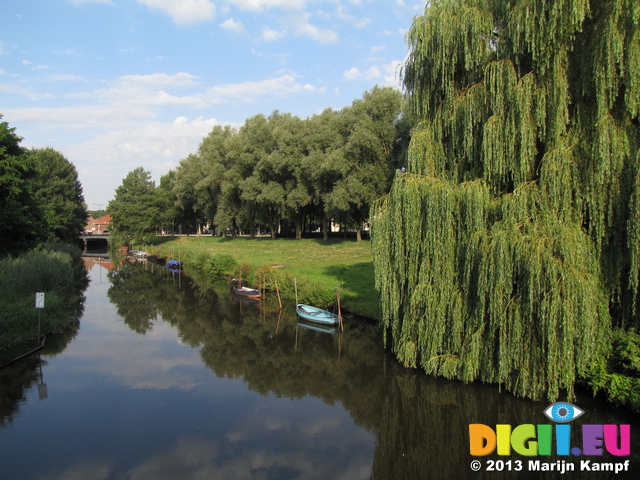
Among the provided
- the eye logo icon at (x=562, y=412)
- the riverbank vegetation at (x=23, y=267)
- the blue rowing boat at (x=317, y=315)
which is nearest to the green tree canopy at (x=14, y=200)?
the riverbank vegetation at (x=23, y=267)

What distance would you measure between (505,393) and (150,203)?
2819 inches

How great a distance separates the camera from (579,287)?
37.0 ft

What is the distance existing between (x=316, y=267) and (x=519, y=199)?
24139mm

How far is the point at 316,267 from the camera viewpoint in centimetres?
3578

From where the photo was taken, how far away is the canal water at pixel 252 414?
10586mm

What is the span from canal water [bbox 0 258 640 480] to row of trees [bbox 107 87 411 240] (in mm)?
23359

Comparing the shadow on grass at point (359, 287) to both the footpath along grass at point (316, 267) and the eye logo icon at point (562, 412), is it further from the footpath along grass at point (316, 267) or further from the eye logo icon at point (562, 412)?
the eye logo icon at point (562, 412)

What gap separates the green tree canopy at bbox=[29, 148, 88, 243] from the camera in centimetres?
6050

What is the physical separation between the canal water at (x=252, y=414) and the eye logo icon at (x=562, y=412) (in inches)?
9.6

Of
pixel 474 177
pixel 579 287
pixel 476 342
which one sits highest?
pixel 474 177

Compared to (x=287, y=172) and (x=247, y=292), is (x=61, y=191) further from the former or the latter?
(x=247, y=292)

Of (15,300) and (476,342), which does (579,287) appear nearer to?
(476,342)

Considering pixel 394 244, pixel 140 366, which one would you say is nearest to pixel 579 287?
pixel 394 244

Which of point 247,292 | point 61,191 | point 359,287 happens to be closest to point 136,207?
point 61,191
